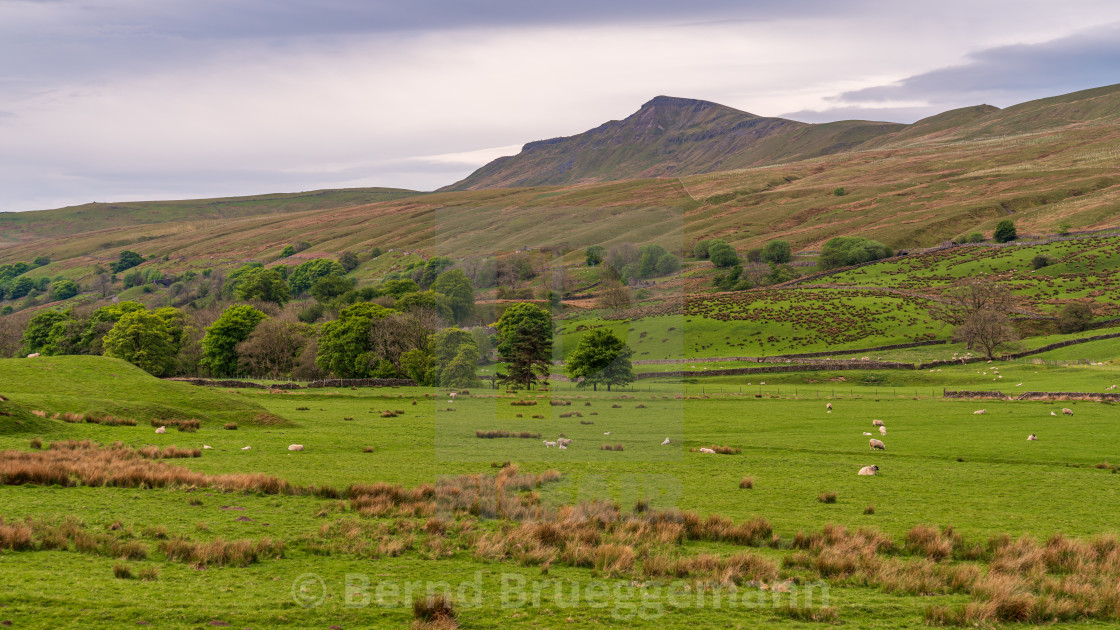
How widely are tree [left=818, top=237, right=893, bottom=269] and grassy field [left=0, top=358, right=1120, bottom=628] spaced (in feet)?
344

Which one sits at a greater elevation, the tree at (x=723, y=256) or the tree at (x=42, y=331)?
the tree at (x=723, y=256)

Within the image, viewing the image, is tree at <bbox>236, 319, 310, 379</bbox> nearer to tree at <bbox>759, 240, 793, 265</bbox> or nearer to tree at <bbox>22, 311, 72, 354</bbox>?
tree at <bbox>22, 311, 72, 354</bbox>

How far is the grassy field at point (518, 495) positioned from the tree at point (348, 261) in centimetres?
14977

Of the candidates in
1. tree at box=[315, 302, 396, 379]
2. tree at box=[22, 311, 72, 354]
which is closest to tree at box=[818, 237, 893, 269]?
tree at box=[315, 302, 396, 379]

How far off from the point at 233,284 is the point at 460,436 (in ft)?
515

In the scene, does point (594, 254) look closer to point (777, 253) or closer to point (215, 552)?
point (215, 552)

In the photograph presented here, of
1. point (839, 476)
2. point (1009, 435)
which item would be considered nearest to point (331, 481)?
point (839, 476)

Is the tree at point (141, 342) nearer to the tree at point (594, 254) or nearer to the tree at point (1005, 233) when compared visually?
the tree at point (594, 254)

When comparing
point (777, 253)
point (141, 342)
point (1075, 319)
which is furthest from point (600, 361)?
point (777, 253)

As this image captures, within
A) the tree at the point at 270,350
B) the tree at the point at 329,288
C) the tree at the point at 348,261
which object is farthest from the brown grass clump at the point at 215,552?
the tree at the point at 348,261

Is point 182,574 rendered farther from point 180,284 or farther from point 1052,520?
point 180,284

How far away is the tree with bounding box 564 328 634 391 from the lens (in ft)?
156

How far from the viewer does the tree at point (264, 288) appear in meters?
142

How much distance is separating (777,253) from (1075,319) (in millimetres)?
69239
